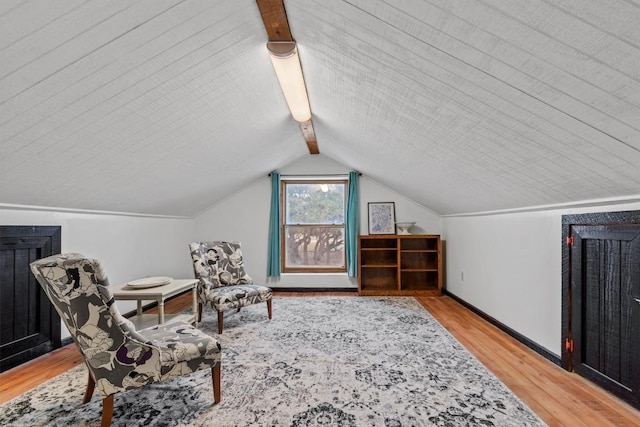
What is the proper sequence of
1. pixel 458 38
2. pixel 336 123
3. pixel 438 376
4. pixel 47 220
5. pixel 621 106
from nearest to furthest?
pixel 621 106
pixel 458 38
pixel 438 376
pixel 47 220
pixel 336 123

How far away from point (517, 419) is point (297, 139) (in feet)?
11.8

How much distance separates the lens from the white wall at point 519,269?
2498mm

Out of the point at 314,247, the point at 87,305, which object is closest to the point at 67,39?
the point at 87,305

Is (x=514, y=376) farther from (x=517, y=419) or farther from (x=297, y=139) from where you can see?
(x=297, y=139)

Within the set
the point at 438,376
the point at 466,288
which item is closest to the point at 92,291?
the point at 438,376

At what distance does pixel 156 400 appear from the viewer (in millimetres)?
1920

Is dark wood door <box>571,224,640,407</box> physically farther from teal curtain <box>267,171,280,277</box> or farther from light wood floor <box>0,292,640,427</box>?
teal curtain <box>267,171,280,277</box>

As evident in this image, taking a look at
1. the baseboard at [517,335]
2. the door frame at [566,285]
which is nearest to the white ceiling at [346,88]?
the door frame at [566,285]

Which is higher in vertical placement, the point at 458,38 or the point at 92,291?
the point at 458,38

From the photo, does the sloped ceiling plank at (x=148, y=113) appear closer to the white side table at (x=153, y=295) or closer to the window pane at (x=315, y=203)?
the white side table at (x=153, y=295)

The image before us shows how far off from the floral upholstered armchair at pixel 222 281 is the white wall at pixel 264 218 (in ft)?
4.09

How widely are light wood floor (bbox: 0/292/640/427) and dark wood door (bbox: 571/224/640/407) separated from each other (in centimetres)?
13

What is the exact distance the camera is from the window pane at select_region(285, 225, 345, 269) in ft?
17.5

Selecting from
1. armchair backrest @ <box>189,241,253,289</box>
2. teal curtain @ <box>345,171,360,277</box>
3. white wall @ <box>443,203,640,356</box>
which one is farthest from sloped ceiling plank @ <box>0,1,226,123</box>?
teal curtain @ <box>345,171,360,277</box>
